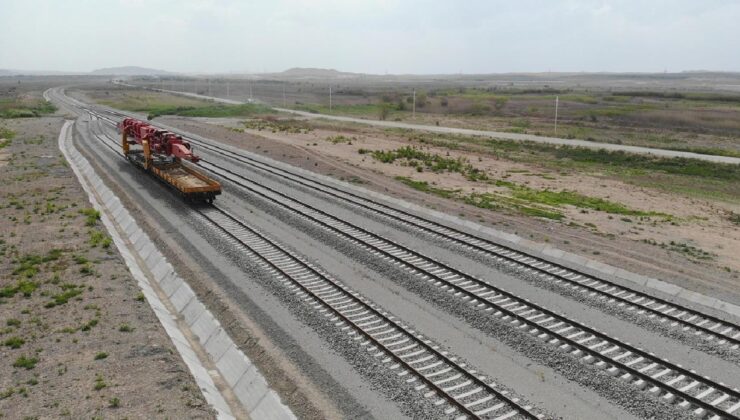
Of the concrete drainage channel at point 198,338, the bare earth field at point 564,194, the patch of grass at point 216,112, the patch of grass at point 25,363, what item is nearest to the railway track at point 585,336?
the bare earth field at point 564,194

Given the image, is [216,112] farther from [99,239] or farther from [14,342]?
[14,342]

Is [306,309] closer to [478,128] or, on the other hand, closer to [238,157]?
[238,157]

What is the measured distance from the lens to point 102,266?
1750 cm

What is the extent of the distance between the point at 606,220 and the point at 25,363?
2316 cm

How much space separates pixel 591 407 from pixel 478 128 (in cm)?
5997

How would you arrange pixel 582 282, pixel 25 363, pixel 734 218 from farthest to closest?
1. pixel 734 218
2. pixel 582 282
3. pixel 25 363

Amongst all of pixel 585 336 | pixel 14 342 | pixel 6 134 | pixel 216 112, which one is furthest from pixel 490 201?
pixel 216 112

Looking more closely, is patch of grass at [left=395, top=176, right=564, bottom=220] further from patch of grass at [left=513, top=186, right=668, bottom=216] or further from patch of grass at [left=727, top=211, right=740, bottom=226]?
patch of grass at [left=727, top=211, right=740, bottom=226]

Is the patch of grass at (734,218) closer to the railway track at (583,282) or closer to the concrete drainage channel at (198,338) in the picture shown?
the railway track at (583,282)

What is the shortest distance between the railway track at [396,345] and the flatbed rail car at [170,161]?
7.23 metres

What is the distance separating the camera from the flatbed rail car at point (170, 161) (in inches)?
1017

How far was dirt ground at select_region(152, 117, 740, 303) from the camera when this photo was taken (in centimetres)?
1845

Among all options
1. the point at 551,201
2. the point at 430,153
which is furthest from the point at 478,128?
the point at 551,201

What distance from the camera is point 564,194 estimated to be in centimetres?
3055
